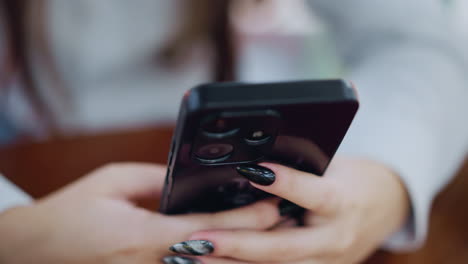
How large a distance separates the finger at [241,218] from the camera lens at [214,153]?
0.23 ft

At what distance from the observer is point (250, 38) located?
77 cm

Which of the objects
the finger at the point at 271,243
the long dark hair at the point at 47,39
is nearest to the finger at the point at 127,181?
the finger at the point at 271,243

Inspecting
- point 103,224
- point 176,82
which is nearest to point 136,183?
point 103,224

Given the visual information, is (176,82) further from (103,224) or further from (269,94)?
(269,94)

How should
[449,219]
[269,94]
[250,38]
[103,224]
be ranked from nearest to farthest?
1. [269,94]
2. [103,224]
3. [449,219]
4. [250,38]

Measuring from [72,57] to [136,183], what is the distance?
0.37m

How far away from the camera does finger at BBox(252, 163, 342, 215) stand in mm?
258

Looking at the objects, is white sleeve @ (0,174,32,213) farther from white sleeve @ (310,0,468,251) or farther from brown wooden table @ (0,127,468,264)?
white sleeve @ (310,0,468,251)

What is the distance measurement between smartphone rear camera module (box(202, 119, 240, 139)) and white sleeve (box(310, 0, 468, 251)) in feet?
0.68

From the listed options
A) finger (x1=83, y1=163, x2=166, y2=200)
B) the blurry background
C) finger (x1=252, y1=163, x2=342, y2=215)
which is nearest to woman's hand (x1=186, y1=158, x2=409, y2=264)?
finger (x1=252, y1=163, x2=342, y2=215)

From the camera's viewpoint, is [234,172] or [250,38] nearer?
[234,172]

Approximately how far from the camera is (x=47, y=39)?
2.07 ft

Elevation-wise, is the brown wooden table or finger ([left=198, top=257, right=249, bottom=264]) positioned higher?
finger ([left=198, top=257, right=249, bottom=264])

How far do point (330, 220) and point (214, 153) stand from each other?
12 centimetres
